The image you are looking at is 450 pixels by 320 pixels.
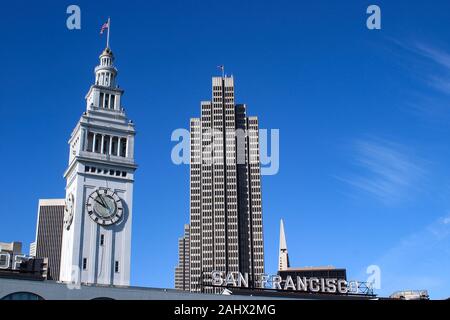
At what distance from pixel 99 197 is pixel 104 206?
1.69 meters

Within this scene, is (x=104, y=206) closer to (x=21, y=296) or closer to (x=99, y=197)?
(x=99, y=197)

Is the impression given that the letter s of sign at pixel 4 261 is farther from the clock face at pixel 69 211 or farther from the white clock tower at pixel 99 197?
the clock face at pixel 69 211

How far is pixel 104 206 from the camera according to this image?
358ft

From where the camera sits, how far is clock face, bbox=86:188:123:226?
4245 inches

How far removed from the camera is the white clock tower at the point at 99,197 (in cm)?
Answer: 10538

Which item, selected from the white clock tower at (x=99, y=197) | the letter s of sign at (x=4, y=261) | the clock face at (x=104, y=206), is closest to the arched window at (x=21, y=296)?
the letter s of sign at (x=4, y=261)

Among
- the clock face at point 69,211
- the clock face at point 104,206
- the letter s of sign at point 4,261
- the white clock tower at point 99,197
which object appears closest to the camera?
the letter s of sign at point 4,261

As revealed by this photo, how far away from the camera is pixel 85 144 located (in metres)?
113

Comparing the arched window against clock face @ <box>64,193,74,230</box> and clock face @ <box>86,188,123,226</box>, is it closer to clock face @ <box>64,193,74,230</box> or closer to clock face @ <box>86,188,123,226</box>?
clock face @ <box>86,188,123,226</box>

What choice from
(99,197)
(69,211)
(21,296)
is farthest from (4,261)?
(99,197)

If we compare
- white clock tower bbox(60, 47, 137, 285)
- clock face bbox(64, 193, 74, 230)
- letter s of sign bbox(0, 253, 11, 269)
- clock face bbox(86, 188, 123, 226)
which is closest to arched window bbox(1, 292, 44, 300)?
letter s of sign bbox(0, 253, 11, 269)
